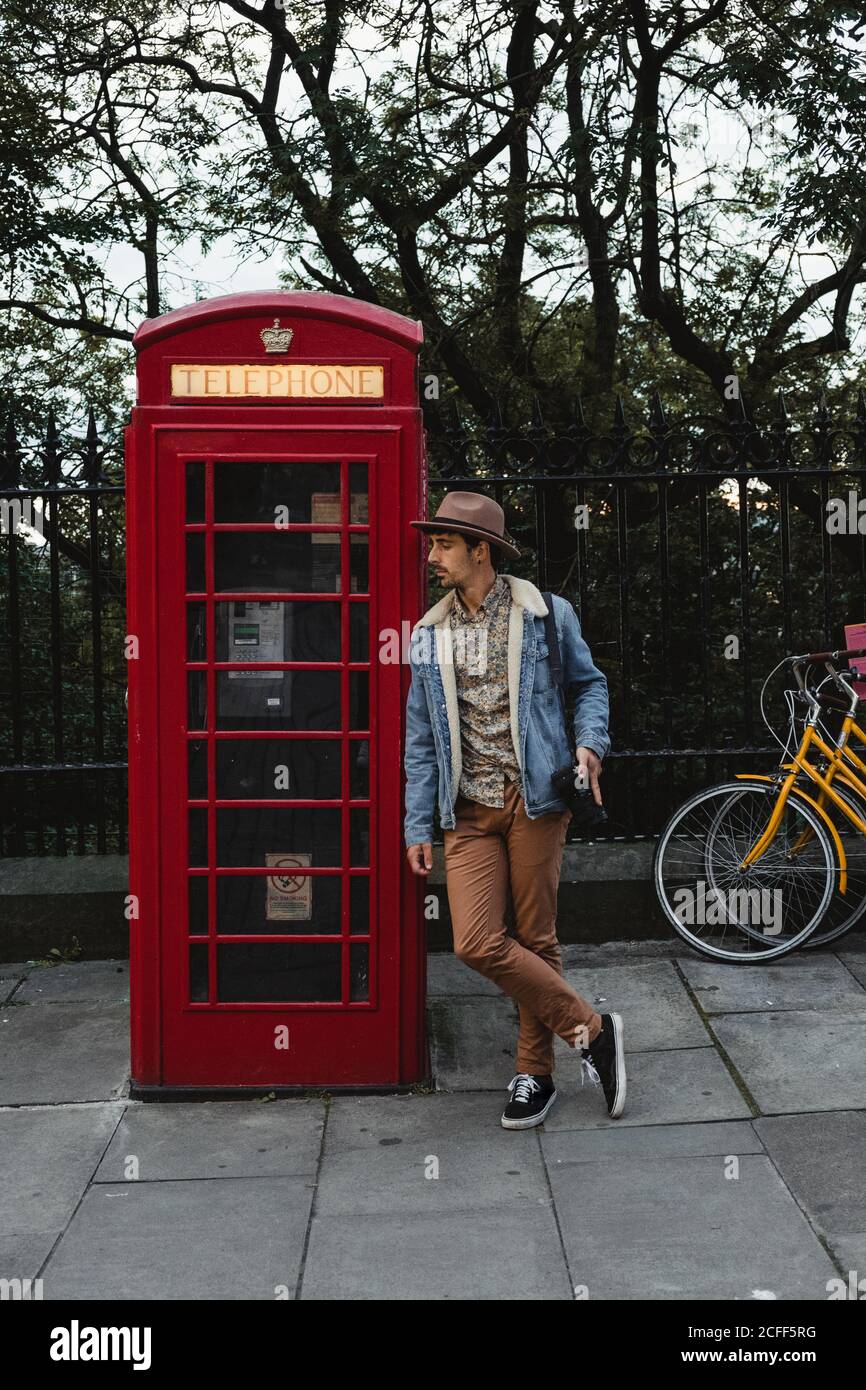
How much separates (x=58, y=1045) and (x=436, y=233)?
665cm

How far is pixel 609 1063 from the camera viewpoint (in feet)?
14.4

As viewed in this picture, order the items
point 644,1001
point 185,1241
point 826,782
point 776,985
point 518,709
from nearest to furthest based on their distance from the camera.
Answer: point 185,1241, point 518,709, point 644,1001, point 776,985, point 826,782

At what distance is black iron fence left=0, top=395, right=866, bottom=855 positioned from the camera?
5.98 metres

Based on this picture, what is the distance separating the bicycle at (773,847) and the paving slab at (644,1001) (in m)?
0.29

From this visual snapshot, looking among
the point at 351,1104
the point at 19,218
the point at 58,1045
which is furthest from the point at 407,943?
the point at 19,218

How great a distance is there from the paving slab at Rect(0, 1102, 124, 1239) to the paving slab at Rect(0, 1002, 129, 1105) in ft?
0.43

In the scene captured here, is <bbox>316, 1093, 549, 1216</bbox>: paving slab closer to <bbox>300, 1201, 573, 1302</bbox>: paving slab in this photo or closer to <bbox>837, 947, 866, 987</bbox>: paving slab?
<bbox>300, 1201, 573, 1302</bbox>: paving slab

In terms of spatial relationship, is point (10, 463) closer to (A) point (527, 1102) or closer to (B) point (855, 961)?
(A) point (527, 1102)

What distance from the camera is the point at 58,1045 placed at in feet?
17.0

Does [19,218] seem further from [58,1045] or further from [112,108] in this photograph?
[58,1045]

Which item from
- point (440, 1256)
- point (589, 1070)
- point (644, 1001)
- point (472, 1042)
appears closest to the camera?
point (440, 1256)

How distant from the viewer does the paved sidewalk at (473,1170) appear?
343 centimetres

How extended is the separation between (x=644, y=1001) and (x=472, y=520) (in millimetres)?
2211

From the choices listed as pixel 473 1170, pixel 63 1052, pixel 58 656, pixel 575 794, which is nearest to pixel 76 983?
pixel 63 1052
